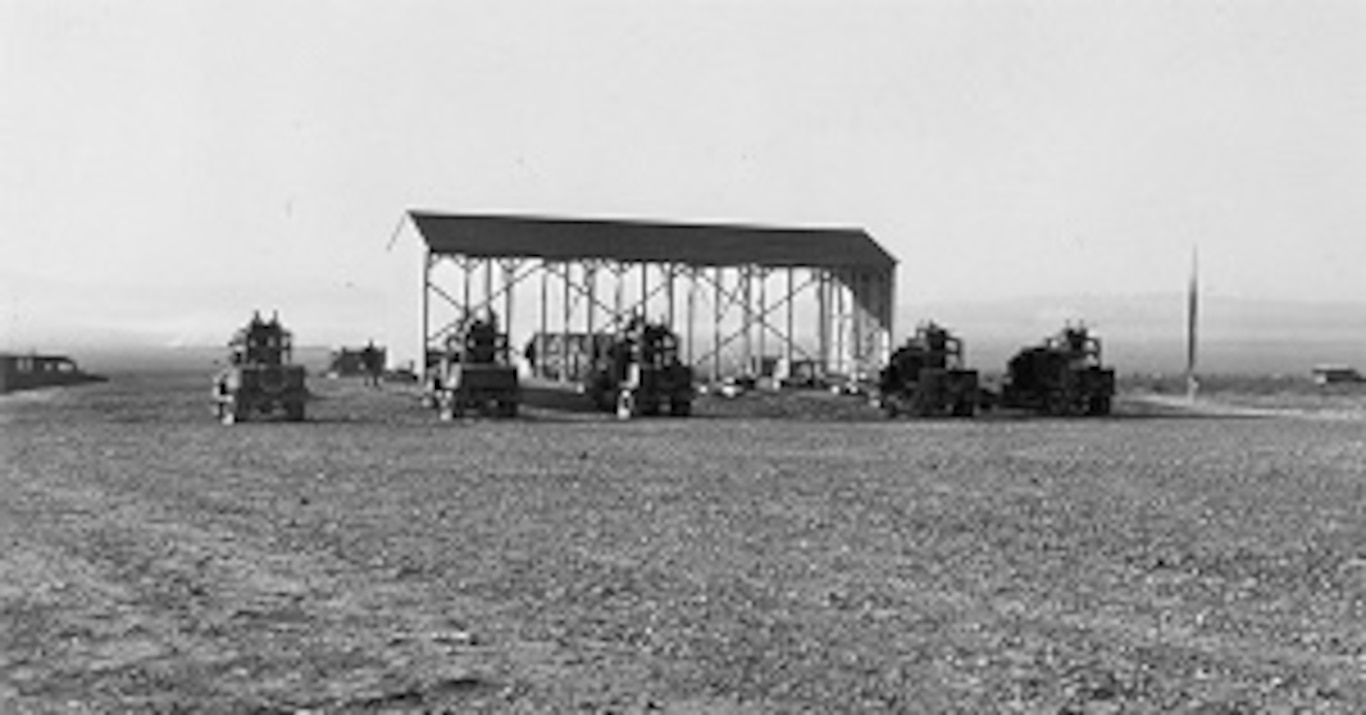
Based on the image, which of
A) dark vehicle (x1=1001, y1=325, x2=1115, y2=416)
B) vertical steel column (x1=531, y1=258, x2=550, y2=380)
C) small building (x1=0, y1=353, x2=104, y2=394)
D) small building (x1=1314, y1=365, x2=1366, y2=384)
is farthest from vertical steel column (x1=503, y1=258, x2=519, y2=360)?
small building (x1=1314, y1=365, x2=1366, y2=384)

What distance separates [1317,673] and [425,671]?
4.88 m

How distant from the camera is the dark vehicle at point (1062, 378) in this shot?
4288 centimetres

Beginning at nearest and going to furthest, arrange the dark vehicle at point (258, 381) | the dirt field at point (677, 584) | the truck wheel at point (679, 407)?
the dirt field at point (677, 584) → the dark vehicle at point (258, 381) → the truck wheel at point (679, 407)

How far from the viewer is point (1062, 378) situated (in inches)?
1693

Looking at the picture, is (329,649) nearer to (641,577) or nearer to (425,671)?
(425,671)

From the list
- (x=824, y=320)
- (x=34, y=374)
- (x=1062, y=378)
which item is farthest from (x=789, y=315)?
(x=34, y=374)

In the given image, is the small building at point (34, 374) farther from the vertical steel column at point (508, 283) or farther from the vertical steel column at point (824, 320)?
the vertical steel column at point (824, 320)

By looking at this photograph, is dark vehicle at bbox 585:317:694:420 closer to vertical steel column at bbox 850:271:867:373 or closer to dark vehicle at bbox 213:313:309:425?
dark vehicle at bbox 213:313:309:425

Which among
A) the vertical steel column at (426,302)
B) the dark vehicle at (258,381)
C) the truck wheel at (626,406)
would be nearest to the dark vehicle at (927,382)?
the truck wheel at (626,406)

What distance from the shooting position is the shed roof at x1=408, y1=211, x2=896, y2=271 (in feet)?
152

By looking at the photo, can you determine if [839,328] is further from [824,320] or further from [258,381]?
[258,381]

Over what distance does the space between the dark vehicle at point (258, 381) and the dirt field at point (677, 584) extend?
35.9ft

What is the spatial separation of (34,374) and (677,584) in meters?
64.4

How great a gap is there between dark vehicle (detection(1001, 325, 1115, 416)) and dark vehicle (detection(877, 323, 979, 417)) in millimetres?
2658
